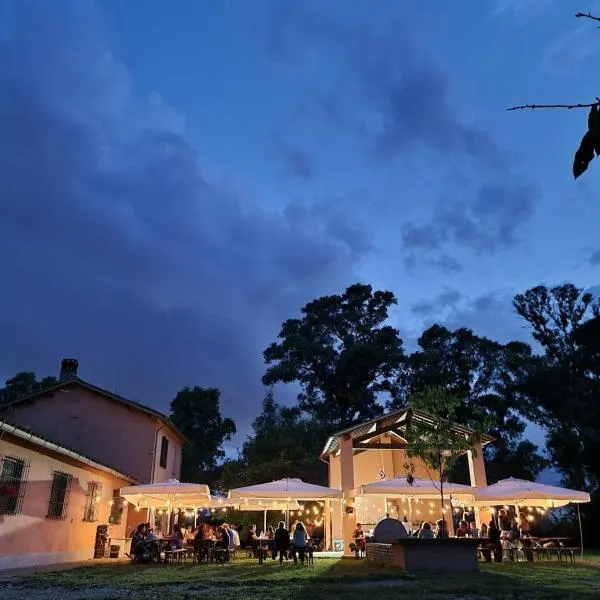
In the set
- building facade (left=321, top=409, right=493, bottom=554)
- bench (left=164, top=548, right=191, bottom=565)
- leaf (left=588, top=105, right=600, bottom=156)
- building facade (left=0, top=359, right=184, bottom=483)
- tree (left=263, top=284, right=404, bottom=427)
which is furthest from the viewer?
tree (left=263, top=284, right=404, bottom=427)

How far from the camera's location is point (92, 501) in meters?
16.1

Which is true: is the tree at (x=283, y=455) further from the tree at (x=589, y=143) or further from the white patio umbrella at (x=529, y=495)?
the tree at (x=589, y=143)

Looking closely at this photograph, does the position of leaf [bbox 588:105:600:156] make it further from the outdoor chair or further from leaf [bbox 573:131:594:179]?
the outdoor chair

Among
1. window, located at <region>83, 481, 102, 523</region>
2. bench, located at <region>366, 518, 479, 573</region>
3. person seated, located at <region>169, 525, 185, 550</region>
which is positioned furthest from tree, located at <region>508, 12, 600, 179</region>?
window, located at <region>83, 481, 102, 523</region>

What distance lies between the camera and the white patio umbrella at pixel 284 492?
597 inches

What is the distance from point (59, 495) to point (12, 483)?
2781mm

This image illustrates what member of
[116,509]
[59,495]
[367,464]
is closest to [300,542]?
[59,495]

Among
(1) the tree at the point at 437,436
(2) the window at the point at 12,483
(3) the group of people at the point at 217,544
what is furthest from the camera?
(3) the group of people at the point at 217,544

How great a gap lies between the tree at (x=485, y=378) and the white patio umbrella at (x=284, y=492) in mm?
18031

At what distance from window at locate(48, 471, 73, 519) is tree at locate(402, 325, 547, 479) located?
23763 millimetres

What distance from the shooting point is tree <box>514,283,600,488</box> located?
27.7 m

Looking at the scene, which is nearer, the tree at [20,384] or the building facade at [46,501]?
the building facade at [46,501]

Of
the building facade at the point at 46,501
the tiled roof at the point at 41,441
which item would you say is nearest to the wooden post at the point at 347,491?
the building facade at the point at 46,501

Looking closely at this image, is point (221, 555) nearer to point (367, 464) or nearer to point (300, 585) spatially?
point (300, 585)
